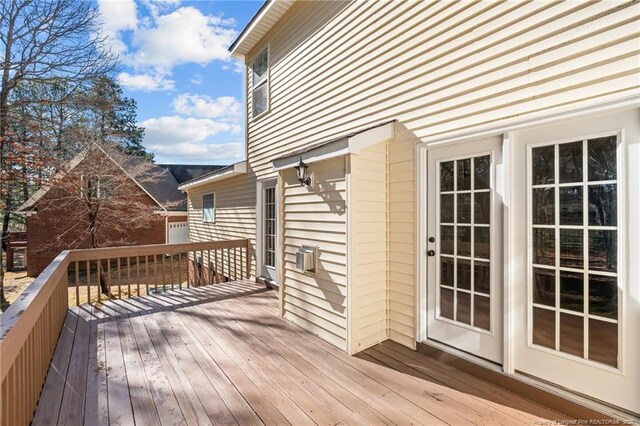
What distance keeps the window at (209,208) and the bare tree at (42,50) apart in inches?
163

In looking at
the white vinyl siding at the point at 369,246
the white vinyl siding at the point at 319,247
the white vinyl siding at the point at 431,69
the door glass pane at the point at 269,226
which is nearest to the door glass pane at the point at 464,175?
the white vinyl siding at the point at 431,69

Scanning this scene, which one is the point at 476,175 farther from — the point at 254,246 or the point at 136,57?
the point at 136,57

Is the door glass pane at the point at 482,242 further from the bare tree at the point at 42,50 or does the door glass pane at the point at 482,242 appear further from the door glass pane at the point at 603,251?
the bare tree at the point at 42,50

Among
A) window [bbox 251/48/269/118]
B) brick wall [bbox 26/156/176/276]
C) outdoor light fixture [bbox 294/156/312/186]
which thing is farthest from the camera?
brick wall [bbox 26/156/176/276]

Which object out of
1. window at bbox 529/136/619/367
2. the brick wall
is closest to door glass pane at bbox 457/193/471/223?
window at bbox 529/136/619/367

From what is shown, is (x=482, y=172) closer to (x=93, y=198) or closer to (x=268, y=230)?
(x=268, y=230)

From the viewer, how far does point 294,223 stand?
404 cm

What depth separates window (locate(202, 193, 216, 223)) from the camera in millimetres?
8828

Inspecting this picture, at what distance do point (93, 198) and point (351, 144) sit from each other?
32.2ft

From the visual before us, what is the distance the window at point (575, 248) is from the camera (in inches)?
81.7

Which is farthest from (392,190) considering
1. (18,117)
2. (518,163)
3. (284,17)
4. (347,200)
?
(18,117)

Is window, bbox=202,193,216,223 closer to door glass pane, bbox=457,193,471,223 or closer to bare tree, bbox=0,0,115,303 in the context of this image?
bare tree, bbox=0,0,115,303

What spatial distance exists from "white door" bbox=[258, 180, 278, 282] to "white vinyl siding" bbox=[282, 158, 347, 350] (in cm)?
165

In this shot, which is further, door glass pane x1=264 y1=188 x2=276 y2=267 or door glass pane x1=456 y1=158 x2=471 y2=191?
door glass pane x1=264 y1=188 x2=276 y2=267
